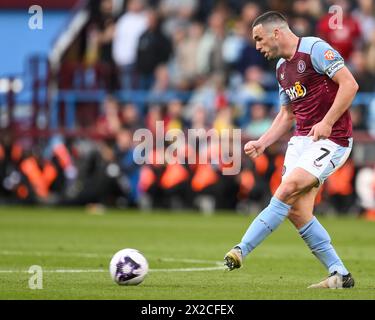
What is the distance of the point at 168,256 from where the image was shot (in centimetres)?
1259

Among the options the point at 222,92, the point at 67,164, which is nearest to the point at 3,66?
the point at 67,164

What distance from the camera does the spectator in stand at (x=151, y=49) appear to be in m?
24.1

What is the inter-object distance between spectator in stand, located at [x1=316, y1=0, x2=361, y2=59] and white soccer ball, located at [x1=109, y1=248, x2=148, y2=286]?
12.5 m

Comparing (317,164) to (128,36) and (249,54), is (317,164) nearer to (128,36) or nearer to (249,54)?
(249,54)

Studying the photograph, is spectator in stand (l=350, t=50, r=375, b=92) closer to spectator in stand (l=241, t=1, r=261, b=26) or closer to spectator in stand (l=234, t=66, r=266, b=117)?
spectator in stand (l=234, t=66, r=266, b=117)

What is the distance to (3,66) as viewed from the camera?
2875 centimetres

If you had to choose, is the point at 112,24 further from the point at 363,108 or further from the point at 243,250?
the point at 243,250

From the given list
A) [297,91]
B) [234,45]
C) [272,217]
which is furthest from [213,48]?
[272,217]

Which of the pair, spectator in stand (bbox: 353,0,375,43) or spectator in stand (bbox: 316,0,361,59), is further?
spectator in stand (bbox: 353,0,375,43)

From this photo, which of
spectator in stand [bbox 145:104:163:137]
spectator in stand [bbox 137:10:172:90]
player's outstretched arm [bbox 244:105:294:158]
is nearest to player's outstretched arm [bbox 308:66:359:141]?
player's outstretched arm [bbox 244:105:294:158]

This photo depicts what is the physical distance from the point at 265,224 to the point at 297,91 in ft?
4.05

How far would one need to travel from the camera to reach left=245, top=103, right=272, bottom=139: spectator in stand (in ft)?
70.8

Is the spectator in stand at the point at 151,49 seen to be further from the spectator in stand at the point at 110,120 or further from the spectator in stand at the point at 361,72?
the spectator in stand at the point at 361,72

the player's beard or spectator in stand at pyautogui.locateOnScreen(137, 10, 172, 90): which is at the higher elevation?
spectator in stand at pyautogui.locateOnScreen(137, 10, 172, 90)
